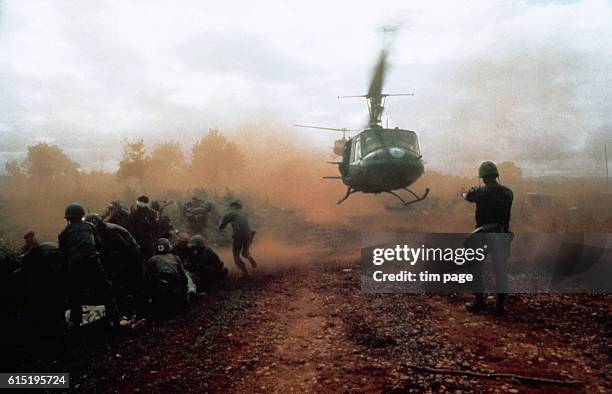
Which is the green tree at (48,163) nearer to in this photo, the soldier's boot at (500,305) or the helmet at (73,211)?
the helmet at (73,211)

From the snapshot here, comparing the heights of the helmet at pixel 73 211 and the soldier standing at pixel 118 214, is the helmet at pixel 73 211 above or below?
above

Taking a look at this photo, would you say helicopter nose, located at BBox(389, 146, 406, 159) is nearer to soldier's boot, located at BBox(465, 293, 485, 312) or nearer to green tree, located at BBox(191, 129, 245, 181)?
soldier's boot, located at BBox(465, 293, 485, 312)

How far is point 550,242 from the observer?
10914mm

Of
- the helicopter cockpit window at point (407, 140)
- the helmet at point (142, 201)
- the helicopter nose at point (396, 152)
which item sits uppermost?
the helicopter cockpit window at point (407, 140)

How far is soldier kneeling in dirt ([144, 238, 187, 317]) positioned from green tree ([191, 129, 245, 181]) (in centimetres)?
2476

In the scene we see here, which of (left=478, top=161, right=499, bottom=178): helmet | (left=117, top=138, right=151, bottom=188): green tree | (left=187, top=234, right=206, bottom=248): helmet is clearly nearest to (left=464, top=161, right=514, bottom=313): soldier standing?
(left=478, top=161, right=499, bottom=178): helmet

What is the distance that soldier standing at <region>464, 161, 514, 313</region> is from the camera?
5.83m

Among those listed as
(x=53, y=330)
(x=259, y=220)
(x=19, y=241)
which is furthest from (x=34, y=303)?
(x=259, y=220)

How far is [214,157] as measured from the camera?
31719mm

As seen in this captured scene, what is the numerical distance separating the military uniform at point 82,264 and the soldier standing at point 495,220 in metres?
5.69

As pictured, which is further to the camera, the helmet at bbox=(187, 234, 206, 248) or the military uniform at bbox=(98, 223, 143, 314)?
the helmet at bbox=(187, 234, 206, 248)

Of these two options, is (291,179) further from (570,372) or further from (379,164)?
(570,372)

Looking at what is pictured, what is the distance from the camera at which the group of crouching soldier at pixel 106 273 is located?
496 centimetres

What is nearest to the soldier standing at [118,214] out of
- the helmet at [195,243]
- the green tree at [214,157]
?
the helmet at [195,243]
